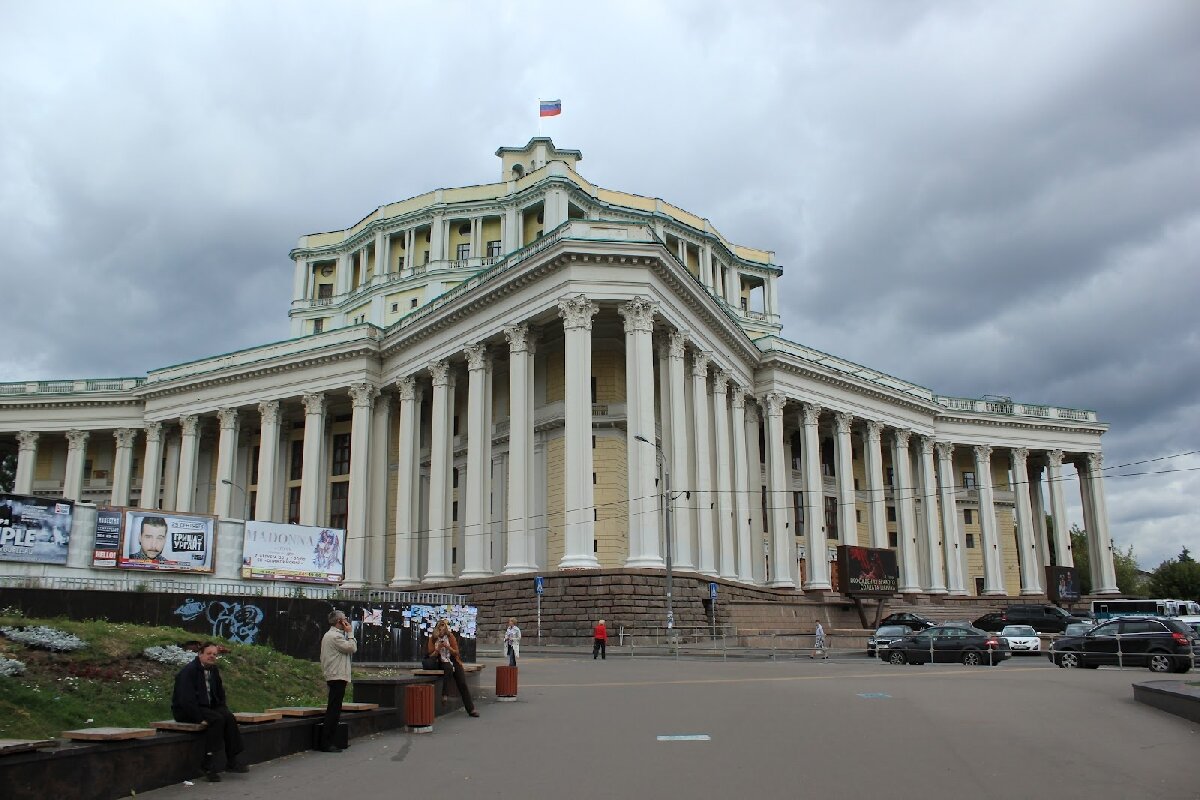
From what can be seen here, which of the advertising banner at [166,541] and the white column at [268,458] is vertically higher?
the white column at [268,458]

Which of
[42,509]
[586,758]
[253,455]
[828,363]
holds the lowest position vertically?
[586,758]

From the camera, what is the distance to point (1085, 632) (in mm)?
32125

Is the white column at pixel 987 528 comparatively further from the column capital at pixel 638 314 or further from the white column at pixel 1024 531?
the column capital at pixel 638 314

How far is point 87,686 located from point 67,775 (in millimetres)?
7027

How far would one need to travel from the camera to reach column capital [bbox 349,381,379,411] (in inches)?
2416

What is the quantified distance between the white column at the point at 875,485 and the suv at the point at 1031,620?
1367cm

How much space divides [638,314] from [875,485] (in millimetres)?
29090

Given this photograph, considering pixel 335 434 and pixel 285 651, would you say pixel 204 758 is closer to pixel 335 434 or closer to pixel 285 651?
pixel 285 651

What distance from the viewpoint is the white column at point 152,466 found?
70562mm

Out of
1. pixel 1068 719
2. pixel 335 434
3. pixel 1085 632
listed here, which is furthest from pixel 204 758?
pixel 335 434

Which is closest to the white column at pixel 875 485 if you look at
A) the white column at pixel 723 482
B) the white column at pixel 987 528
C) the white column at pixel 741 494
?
the white column at pixel 987 528

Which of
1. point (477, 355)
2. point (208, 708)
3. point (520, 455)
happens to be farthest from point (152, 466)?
point (208, 708)

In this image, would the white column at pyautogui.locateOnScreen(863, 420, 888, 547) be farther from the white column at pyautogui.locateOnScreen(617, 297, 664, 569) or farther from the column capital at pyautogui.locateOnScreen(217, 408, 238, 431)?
the column capital at pyautogui.locateOnScreen(217, 408, 238, 431)

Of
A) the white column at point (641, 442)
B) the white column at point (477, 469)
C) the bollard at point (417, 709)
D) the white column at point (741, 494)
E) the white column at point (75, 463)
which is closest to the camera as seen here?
the bollard at point (417, 709)
